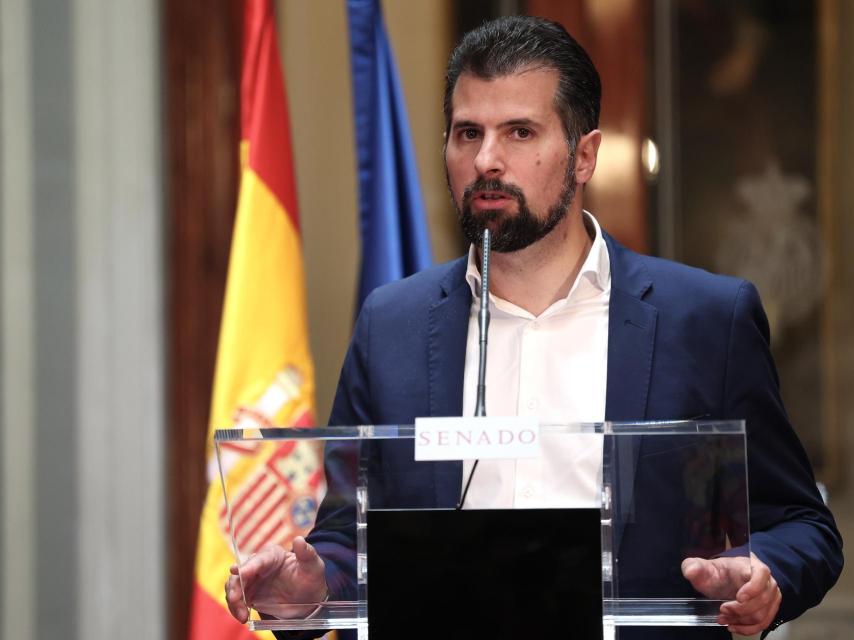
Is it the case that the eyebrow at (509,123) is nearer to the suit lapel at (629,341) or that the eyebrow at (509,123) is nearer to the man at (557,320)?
the man at (557,320)

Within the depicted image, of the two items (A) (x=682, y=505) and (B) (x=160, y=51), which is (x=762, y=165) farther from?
(A) (x=682, y=505)

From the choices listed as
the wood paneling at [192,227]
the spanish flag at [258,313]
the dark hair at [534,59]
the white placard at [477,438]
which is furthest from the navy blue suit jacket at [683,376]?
the wood paneling at [192,227]

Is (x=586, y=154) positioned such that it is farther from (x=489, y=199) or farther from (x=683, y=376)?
(x=683, y=376)

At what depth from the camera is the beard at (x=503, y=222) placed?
6.01 feet

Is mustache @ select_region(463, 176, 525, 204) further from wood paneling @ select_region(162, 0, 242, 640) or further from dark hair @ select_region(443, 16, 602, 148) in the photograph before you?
wood paneling @ select_region(162, 0, 242, 640)

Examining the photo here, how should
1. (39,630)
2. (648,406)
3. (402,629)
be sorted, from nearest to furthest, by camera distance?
(402,629)
(648,406)
(39,630)

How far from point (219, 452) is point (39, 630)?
2223 mm

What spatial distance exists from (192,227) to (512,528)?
230 cm

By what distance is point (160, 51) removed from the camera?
349 cm

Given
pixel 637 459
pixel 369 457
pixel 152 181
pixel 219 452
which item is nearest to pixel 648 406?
pixel 637 459

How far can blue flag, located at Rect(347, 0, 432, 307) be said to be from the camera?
2777 mm

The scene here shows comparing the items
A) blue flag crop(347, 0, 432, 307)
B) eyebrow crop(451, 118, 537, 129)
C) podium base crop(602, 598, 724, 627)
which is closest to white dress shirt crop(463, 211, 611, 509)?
eyebrow crop(451, 118, 537, 129)

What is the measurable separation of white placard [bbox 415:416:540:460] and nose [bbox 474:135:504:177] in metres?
0.55

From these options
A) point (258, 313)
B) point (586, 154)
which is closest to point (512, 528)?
point (586, 154)
